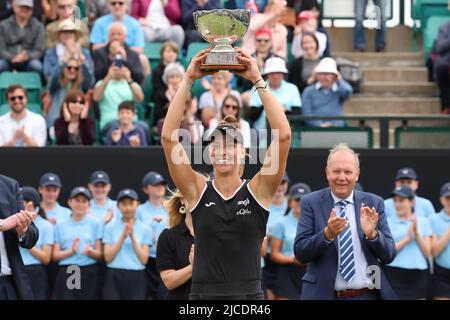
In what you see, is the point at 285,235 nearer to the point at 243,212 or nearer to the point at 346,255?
the point at 346,255

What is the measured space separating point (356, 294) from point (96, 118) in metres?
6.04

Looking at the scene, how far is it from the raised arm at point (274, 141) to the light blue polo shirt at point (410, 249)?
215 inches

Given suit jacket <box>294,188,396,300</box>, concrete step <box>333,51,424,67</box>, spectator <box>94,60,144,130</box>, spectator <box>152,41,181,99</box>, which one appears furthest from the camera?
concrete step <box>333,51,424,67</box>

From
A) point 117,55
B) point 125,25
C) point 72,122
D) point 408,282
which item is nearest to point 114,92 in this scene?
point 117,55

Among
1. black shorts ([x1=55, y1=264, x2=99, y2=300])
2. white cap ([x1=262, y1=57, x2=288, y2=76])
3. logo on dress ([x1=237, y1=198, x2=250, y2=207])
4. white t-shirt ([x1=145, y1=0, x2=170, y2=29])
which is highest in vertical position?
white t-shirt ([x1=145, y1=0, x2=170, y2=29])

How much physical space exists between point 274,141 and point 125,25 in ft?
25.6

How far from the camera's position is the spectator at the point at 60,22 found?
14.8m

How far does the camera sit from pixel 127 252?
12.8 meters

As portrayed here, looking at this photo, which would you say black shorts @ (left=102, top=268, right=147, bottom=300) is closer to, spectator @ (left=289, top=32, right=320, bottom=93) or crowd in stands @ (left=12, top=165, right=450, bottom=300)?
crowd in stands @ (left=12, top=165, right=450, bottom=300)

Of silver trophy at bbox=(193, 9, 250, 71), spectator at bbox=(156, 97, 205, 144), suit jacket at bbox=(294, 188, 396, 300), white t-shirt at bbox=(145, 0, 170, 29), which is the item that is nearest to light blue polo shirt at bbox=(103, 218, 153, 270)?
spectator at bbox=(156, 97, 205, 144)

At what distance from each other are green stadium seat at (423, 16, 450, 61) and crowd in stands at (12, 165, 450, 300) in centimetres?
353

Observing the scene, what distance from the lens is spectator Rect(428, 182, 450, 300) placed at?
12.7 m

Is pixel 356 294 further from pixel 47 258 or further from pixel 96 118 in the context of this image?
pixel 96 118

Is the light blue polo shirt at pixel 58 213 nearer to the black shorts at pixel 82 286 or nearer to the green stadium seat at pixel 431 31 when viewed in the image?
the black shorts at pixel 82 286
